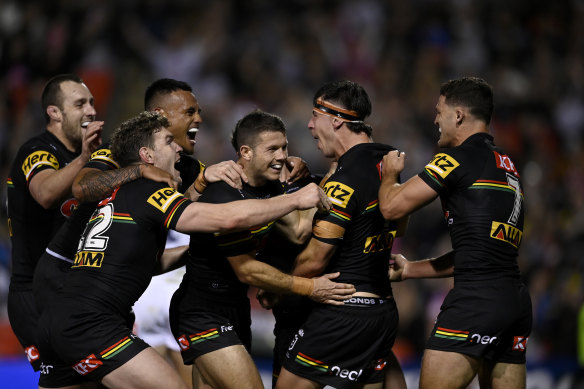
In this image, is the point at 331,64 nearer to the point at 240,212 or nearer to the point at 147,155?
the point at 147,155

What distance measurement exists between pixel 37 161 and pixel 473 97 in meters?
3.76

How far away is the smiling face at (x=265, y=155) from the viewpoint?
6.13 metres

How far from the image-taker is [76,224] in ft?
20.5

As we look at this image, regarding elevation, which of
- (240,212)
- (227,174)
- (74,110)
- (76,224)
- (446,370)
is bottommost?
(446,370)

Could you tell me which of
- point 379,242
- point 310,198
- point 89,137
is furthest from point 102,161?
point 379,242

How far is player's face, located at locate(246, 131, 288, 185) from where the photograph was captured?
613 cm

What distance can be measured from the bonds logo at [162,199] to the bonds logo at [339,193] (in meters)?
1.16

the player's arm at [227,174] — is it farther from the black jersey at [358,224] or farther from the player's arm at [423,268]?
the player's arm at [423,268]

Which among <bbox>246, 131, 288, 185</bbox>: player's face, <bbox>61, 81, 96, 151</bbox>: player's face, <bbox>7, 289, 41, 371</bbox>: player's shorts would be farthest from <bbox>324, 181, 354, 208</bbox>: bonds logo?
<bbox>7, 289, 41, 371</bbox>: player's shorts

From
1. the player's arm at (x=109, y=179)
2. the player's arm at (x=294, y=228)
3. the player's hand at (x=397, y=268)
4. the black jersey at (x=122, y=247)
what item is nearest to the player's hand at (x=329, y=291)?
the player's arm at (x=294, y=228)

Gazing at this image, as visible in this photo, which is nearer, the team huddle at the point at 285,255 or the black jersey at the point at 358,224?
the team huddle at the point at 285,255

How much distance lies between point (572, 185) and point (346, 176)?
7.99 meters

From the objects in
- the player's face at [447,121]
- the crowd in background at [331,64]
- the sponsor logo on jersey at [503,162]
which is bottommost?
the sponsor logo on jersey at [503,162]

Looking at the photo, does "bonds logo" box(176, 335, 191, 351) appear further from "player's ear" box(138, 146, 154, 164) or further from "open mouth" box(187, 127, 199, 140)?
"open mouth" box(187, 127, 199, 140)
